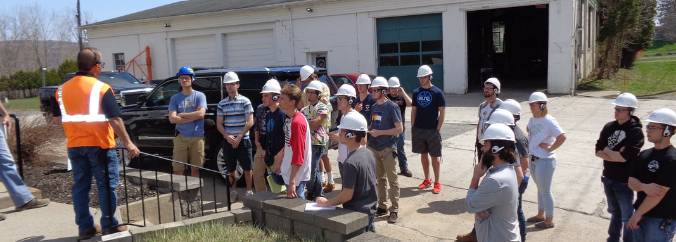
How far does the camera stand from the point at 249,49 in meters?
22.2

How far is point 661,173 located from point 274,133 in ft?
10.7

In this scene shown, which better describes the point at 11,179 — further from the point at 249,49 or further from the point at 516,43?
the point at 516,43

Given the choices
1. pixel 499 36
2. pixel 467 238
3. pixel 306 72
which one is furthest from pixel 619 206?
pixel 499 36

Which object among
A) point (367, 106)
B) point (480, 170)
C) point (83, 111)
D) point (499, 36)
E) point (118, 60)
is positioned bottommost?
point (480, 170)

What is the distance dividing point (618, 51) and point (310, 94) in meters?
21.5

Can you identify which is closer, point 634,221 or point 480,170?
point 480,170

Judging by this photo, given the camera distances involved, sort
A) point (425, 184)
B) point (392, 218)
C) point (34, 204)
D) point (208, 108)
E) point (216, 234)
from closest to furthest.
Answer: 1. point (216, 234)
2. point (34, 204)
3. point (392, 218)
4. point (425, 184)
5. point (208, 108)

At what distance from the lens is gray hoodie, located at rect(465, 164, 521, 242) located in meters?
3.21

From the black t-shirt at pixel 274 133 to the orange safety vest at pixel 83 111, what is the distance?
1.54 m

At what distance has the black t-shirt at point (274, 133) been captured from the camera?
5.00 metres

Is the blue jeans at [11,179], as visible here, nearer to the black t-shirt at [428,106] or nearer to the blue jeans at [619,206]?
the black t-shirt at [428,106]

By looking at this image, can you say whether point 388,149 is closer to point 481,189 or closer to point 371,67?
point 481,189

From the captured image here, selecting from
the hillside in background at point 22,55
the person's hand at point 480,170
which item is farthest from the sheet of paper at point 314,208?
the hillside in background at point 22,55

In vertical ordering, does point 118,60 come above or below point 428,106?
above
